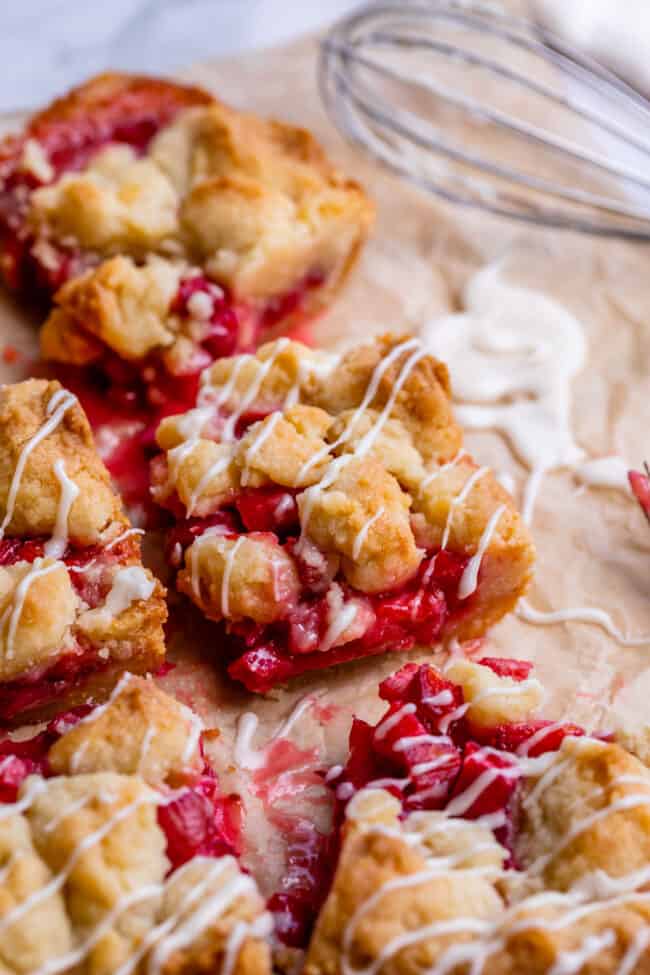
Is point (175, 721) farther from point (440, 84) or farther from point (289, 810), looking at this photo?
point (440, 84)

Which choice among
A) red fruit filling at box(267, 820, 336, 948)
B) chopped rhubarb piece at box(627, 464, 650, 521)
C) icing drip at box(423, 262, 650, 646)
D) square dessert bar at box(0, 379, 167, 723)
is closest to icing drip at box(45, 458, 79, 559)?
square dessert bar at box(0, 379, 167, 723)

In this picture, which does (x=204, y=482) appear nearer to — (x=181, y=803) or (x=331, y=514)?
(x=331, y=514)

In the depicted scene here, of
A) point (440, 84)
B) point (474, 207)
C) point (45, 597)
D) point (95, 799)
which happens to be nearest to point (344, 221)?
point (474, 207)

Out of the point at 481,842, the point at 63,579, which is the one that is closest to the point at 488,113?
the point at 63,579

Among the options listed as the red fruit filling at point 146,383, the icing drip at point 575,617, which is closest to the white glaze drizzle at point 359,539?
the icing drip at point 575,617

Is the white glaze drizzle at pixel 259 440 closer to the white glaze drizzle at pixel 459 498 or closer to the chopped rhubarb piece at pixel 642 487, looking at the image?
the white glaze drizzle at pixel 459 498

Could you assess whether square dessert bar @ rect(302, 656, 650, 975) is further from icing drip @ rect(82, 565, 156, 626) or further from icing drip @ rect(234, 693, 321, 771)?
icing drip @ rect(82, 565, 156, 626)
